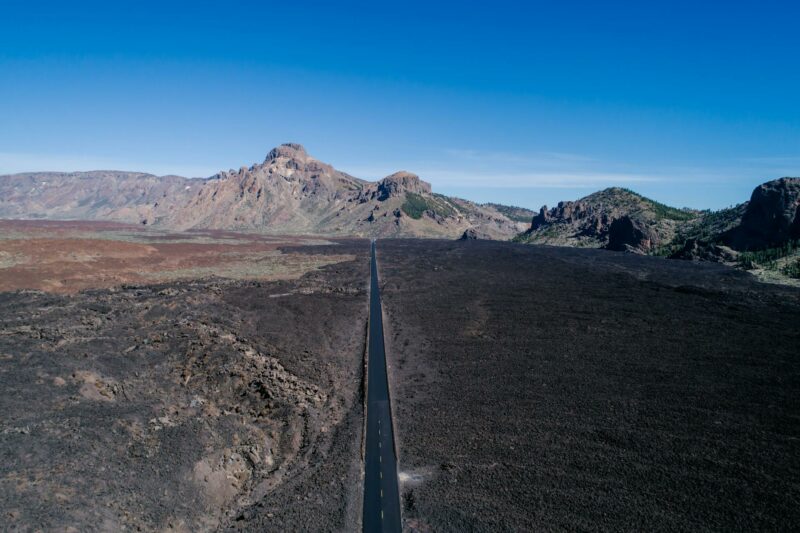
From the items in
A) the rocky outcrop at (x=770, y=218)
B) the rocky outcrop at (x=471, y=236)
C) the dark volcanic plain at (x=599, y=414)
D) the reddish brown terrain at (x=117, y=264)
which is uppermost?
the rocky outcrop at (x=770, y=218)

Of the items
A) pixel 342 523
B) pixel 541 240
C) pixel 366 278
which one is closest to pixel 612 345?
pixel 342 523

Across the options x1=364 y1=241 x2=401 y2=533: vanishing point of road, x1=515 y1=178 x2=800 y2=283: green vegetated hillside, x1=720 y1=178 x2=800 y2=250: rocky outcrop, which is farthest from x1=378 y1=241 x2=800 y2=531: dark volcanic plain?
x1=720 y1=178 x2=800 y2=250: rocky outcrop

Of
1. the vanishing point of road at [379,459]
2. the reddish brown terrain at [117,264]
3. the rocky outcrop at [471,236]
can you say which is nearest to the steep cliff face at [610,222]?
the rocky outcrop at [471,236]

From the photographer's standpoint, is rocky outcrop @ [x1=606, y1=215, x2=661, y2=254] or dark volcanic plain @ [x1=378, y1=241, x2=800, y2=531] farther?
rocky outcrop @ [x1=606, y1=215, x2=661, y2=254]

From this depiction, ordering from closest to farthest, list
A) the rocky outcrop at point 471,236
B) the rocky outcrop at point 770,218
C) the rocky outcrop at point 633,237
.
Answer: the rocky outcrop at point 770,218 < the rocky outcrop at point 633,237 < the rocky outcrop at point 471,236

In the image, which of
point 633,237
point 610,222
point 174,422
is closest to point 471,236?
point 610,222

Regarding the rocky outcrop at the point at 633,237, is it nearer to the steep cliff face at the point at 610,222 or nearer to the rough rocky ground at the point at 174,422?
the steep cliff face at the point at 610,222

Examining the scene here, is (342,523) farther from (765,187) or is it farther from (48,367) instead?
(765,187)

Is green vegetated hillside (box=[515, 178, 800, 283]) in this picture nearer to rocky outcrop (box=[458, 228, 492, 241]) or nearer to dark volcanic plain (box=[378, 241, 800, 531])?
rocky outcrop (box=[458, 228, 492, 241])
